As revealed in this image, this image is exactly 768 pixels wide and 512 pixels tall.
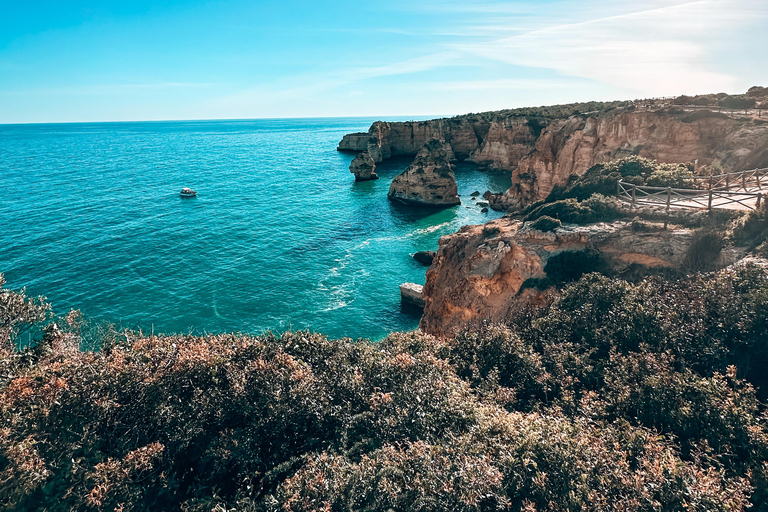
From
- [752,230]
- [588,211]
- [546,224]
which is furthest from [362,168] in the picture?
[752,230]

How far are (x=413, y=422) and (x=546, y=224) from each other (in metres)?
16.9

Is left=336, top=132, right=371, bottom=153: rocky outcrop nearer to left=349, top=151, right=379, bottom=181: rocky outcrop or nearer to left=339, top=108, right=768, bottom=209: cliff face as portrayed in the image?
left=349, top=151, right=379, bottom=181: rocky outcrop

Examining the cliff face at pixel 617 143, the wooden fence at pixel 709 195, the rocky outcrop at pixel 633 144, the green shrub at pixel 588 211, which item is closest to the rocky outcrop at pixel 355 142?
the cliff face at pixel 617 143

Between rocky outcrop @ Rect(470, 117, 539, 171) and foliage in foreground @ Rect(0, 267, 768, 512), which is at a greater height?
rocky outcrop @ Rect(470, 117, 539, 171)

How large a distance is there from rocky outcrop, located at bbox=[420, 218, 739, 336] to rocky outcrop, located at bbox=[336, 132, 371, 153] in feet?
397

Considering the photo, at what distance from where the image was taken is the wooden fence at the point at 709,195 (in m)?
20.4

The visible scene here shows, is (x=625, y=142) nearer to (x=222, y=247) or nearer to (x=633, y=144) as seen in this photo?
(x=633, y=144)

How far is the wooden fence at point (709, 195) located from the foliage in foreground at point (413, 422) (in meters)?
7.45

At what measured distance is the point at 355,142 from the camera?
14512cm

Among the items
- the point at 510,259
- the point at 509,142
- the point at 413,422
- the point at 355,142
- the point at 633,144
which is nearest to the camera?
the point at 413,422

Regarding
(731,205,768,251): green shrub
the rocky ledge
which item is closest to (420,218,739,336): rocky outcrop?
(731,205,768,251): green shrub

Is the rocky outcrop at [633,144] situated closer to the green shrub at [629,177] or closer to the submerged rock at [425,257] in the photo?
the green shrub at [629,177]

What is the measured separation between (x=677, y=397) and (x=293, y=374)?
36.4 ft

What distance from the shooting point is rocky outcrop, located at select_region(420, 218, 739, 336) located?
66.5 ft
